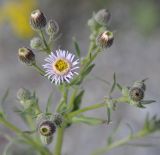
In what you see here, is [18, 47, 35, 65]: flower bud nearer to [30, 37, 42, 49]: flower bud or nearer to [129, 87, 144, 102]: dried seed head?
[30, 37, 42, 49]: flower bud

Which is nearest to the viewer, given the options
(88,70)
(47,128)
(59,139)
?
(47,128)

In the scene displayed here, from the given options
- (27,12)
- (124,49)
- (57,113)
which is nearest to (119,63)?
(124,49)

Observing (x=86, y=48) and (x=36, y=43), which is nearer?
(x=36, y=43)

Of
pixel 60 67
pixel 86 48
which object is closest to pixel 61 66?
pixel 60 67

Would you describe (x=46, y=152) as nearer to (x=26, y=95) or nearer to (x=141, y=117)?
(x=26, y=95)

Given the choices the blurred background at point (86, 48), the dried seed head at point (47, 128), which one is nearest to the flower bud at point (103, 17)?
the dried seed head at point (47, 128)

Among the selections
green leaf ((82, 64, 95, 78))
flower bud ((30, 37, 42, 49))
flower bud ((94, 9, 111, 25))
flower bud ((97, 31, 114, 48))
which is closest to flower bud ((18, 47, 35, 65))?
flower bud ((30, 37, 42, 49))

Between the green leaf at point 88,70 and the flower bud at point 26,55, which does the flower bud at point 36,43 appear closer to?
the flower bud at point 26,55

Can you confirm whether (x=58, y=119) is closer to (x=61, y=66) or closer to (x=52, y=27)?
(x=61, y=66)
